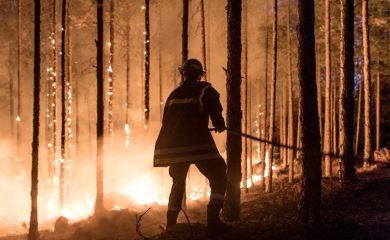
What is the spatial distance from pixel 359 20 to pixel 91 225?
1927 centimetres

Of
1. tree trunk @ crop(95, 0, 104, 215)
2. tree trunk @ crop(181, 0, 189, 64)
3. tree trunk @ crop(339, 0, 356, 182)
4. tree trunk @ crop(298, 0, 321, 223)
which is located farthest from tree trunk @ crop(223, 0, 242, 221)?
tree trunk @ crop(95, 0, 104, 215)

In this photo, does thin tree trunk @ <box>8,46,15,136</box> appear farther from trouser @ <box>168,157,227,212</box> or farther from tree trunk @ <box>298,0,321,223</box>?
trouser @ <box>168,157,227,212</box>

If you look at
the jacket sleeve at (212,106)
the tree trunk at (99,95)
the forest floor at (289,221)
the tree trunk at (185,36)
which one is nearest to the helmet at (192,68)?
the jacket sleeve at (212,106)

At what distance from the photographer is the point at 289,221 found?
23.6 ft

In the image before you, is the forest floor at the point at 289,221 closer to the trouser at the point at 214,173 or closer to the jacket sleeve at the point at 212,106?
the trouser at the point at 214,173

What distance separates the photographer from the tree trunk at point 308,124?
24.6 feet

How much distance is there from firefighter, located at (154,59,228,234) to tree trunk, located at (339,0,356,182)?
790cm

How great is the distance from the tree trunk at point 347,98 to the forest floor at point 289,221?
0.62 meters

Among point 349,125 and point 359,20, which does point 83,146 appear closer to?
point 359,20

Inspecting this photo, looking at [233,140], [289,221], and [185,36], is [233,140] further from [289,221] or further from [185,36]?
[185,36]

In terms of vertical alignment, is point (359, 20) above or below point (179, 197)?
above

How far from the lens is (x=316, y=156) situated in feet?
24.6

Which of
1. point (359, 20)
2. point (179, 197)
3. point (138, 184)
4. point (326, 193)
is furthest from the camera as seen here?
point (138, 184)

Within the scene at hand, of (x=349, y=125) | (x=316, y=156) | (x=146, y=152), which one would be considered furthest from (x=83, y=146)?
(x=316, y=156)
